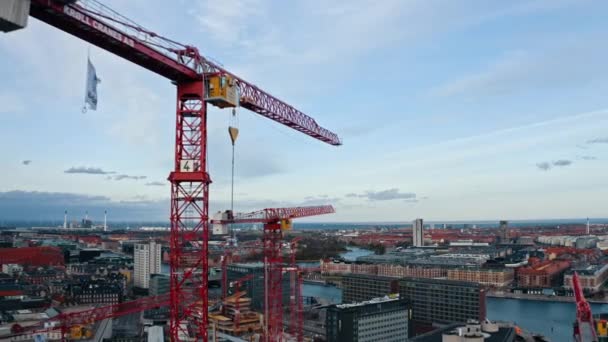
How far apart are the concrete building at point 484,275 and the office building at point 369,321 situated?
15.5 m

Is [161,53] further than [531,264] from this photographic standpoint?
No

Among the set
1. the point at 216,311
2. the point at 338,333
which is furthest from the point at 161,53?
the point at 216,311

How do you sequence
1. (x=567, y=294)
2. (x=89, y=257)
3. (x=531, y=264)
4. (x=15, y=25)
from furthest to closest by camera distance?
(x=89, y=257) < (x=531, y=264) < (x=567, y=294) < (x=15, y=25)

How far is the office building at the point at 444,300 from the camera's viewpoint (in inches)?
795

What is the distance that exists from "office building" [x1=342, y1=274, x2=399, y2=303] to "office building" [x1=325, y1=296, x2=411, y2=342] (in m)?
5.16

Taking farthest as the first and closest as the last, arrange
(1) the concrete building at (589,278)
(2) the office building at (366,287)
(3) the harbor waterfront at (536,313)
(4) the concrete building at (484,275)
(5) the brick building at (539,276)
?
1. (5) the brick building at (539,276)
2. (4) the concrete building at (484,275)
3. (1) the concrete building at (589,278)
4. (2) the office building at (366,287)
5. (3) the harbor waterfront at (536,313)

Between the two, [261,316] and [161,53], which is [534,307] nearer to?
[261,316]

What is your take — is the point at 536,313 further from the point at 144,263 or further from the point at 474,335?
the point at 144,263

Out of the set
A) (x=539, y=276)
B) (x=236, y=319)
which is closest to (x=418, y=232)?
(x=539, y=276)

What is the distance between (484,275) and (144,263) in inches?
782

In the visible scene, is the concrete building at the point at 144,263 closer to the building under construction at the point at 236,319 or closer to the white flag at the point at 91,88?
the building under construction at the point at 236,319

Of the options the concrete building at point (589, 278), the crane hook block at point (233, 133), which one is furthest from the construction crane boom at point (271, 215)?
the concrete building at point (589, 278)

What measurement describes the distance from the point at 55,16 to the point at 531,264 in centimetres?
3849

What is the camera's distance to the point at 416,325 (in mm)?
21062
